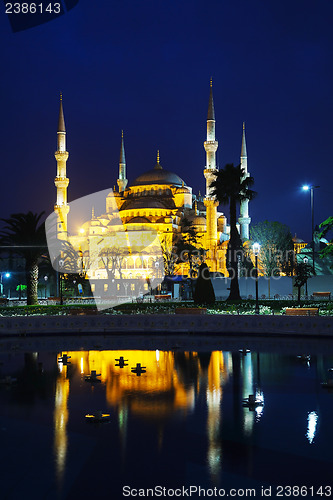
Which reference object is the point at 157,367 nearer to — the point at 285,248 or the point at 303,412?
the point at 303,412

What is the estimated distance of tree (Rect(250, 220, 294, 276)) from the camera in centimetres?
5304

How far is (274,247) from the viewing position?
5422 cm

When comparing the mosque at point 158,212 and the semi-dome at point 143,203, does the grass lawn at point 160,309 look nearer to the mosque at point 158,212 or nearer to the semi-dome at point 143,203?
the mosque at point 158,212

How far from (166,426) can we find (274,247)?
46.5 metres

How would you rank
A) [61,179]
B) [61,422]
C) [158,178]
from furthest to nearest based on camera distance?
1. [158,178]
2. [61,179]
3. [61,422]

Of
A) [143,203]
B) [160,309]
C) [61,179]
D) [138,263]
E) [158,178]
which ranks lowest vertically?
[160,309]

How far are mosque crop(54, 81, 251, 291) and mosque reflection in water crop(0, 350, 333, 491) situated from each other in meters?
37.2

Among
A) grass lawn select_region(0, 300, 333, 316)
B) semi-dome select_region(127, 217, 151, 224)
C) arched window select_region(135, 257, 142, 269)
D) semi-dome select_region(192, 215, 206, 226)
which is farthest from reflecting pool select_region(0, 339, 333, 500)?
semi-dome select_region(192, 215, 206, 226)

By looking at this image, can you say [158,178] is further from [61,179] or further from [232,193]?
[232,193]

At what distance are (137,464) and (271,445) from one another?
1881mm

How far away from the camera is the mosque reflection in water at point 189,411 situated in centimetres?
716

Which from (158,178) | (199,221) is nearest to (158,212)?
(199,221)

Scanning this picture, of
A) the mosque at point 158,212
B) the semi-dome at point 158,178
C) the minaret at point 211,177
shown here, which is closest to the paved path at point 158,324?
the mosque at point 158,212

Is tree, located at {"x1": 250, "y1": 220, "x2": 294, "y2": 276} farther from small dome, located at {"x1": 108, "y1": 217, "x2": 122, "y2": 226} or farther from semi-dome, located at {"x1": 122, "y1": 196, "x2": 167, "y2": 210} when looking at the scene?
small dome, located at {"x1": 108, "y1": 217, "x2": 122, "y2": 226}
